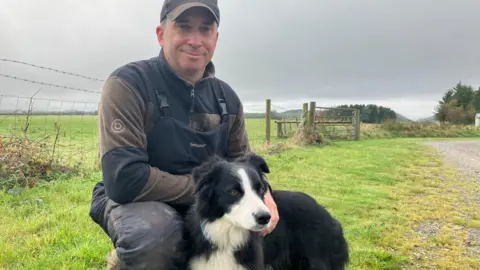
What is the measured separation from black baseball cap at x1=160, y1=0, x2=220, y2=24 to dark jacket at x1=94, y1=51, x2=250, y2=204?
0.33 meters

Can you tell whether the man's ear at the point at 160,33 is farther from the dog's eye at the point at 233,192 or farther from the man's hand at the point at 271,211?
the man's hand at the point at 271,211

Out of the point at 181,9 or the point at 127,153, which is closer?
the point at 127,153

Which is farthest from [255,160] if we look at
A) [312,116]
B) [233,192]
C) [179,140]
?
[312,116]

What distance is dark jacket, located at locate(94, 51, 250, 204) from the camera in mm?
2551

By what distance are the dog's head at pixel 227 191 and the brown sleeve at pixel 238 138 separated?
24.3 inches

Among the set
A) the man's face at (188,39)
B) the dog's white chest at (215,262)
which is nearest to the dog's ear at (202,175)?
the dog's white chest at (215,262)

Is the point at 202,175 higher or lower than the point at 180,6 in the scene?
lower

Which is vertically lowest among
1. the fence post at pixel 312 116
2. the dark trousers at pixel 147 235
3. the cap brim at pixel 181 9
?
the dark trousers at pixel 147 235

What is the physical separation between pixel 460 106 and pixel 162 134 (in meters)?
60.3

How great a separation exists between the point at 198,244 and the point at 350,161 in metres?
10.6

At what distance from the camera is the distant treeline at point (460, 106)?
166ft

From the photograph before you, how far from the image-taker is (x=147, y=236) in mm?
2406

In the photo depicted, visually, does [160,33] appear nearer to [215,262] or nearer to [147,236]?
[147,236]

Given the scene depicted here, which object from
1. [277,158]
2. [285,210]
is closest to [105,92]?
[285,210]
